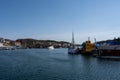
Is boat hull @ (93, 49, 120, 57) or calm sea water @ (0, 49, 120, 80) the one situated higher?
boat hull @ (93, 49, 120, 57)

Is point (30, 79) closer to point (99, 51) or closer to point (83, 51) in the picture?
point (99, 51)

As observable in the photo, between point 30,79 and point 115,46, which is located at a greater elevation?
point 115,46

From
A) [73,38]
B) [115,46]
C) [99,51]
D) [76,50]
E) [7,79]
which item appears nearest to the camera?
[7,79]

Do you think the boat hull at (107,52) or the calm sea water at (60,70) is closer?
the calm sea water at (60,70)

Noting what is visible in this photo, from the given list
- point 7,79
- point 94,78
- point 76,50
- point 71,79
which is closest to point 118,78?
point 94,78

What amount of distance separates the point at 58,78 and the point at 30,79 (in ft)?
15.0

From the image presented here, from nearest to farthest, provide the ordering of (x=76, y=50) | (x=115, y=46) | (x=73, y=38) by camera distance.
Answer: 1. (x=115, y=46)
2. (x=76, y=50)
3. (x=73, y=38)

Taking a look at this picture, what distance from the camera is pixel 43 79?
114ft

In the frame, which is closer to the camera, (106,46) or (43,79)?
(43,79)

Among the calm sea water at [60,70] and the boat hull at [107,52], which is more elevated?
the boat hull at [107,52]

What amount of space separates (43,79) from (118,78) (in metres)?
12.4

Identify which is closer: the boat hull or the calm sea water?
the calm sea water

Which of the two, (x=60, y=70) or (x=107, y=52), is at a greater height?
(x=107, y=52)

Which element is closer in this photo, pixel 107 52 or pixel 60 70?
pixel 60 70
